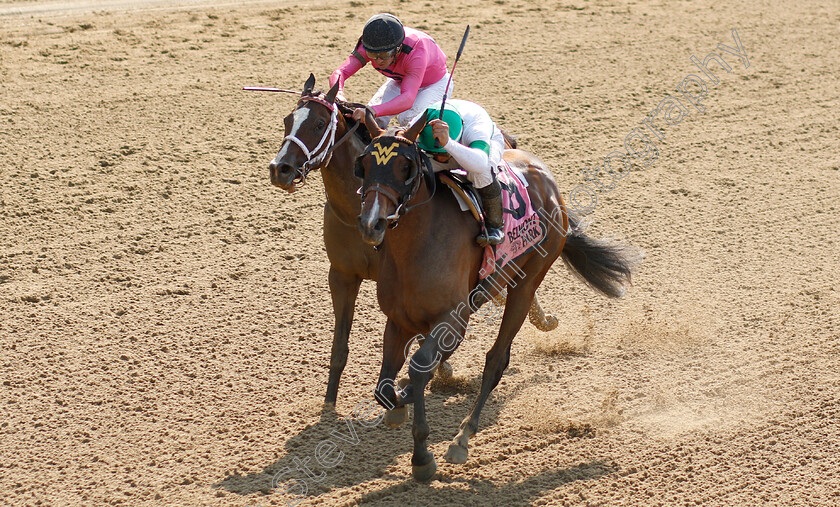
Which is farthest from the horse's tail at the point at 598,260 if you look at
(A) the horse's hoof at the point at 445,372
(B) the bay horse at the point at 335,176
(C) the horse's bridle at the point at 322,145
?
(C) the horse's bridle at the point at 322,145

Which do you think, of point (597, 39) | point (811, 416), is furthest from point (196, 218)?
point (597, 39)

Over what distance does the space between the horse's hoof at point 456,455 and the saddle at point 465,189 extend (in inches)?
49.6

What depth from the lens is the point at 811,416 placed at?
5305mm

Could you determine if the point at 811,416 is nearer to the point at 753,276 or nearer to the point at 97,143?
the point at 753,276

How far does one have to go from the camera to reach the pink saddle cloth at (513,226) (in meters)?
4.88

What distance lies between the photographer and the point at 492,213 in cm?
478

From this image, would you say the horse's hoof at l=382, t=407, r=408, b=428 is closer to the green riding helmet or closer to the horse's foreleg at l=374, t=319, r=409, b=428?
the horse's foreleg at l=374, t=319, r=409, b=428

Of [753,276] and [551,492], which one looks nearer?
[551,492]

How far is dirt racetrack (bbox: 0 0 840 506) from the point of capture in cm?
489

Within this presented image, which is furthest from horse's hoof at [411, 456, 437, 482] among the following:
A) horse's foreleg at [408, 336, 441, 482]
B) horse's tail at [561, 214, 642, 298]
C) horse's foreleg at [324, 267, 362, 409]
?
horse's tail at [561, 214, 642, 298]

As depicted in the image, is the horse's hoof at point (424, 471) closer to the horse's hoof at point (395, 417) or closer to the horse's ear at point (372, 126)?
the horse's hoof at point (395, 417)

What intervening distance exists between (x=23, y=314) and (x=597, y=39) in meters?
8.32

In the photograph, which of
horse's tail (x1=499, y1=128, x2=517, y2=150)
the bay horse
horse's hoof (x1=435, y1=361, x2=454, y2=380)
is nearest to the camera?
the bay horse

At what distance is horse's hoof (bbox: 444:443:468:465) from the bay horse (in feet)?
1.24
